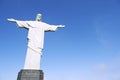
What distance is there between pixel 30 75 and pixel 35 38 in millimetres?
2497

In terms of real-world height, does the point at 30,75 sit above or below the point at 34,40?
below

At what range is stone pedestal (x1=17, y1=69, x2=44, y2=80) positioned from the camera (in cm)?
1035

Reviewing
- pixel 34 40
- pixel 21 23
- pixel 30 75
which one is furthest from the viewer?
pixel 21 23

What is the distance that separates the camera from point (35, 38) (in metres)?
11.9

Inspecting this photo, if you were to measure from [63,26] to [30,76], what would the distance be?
414 centimetres

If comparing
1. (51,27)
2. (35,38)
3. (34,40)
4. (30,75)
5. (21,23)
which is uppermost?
(21,23)

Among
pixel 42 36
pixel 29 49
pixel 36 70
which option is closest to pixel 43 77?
pixel 36 70

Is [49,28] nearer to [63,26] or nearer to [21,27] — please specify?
[63,26]

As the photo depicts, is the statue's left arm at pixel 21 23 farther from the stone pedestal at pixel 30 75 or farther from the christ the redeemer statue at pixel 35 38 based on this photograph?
the stone pedestal at pixel 30 75

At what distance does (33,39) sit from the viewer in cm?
1180

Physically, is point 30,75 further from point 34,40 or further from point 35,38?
point 35,38

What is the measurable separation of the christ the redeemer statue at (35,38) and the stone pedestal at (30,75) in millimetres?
375

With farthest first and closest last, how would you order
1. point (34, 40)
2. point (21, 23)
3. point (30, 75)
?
1. point (21, 23)
2. point (34, 40)
3. point (30, 75)

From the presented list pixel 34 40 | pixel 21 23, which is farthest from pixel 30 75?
pixel 21 23
